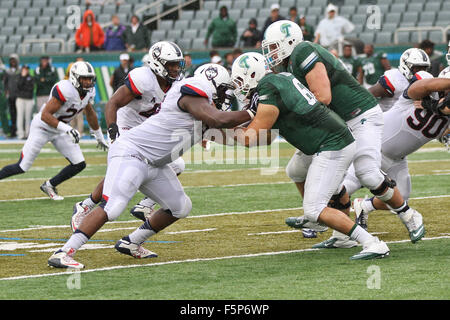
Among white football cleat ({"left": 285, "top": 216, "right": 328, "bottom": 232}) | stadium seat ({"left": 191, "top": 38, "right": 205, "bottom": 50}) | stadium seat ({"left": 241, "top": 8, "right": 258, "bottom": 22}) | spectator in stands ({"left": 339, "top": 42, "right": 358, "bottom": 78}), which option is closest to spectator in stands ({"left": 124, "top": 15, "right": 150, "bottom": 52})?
stadium seat ({"left": 191, "top": 38, "right": 205, "bottom": 50})

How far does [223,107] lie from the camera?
20.7 feet

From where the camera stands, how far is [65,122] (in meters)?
10.3

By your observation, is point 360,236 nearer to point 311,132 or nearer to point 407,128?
point 311,132

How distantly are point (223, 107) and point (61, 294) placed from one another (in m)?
1.83

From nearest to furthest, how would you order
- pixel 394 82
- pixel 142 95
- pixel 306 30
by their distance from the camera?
pixel 394 82 < pixel 142 95 < pixel 306 30

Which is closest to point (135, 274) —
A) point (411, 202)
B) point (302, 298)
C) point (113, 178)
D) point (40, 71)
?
point (113, 178)

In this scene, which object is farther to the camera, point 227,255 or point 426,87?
point 227,255

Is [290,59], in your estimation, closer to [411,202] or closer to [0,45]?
[411,202]

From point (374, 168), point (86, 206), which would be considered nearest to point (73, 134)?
point (86, 206)

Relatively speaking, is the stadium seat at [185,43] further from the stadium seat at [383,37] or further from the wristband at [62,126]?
the wristband at [62,126]

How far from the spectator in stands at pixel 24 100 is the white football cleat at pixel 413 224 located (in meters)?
13.8

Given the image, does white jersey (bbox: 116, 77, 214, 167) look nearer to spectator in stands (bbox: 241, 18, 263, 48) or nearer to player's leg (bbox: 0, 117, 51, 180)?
player's leg (bbox: 0, 117, 51, 180)

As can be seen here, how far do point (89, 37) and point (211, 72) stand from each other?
47.5 feet

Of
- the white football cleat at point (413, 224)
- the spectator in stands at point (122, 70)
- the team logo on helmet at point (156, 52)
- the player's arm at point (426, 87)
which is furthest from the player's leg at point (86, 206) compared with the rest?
the spectator in stands at point (122, 70)
